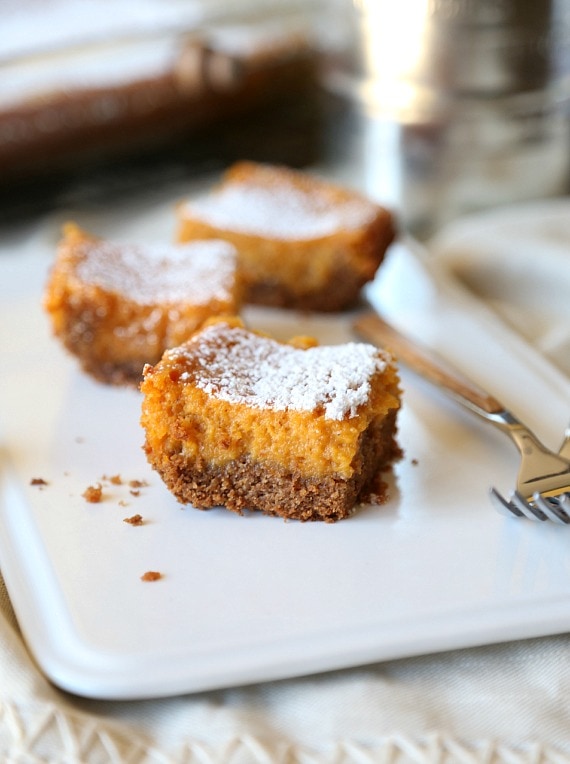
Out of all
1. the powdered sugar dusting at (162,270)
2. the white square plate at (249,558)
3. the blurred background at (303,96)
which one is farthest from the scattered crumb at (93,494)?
the blurred background at (303,96)

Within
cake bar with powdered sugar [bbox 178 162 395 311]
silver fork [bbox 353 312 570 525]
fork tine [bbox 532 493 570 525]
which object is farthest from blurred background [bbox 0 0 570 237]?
fork tine [bbox 532 493 570 525]

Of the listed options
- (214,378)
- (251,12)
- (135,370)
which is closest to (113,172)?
(251,12)

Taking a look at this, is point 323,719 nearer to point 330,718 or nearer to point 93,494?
point 330,718

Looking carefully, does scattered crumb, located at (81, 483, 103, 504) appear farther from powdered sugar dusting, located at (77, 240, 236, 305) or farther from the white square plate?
powdered sugar dusting, located at (77, 240, 236, 305)

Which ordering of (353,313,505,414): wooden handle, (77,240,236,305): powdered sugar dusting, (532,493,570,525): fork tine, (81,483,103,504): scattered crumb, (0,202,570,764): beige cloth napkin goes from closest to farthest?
(0,202,570,764): beige cloth napkin → (532,493,570,525): fork tine → (81,483,103,504): scattered crumb → (353,313,505,414): wooden handle → (77,240,236,305): powdered sugar dusting

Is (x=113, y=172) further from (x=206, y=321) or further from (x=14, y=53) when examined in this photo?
(x=206, y=321)

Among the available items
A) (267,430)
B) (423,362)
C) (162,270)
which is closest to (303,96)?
(162,270)
